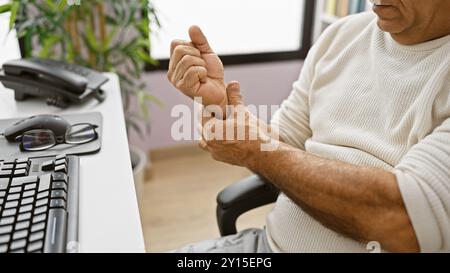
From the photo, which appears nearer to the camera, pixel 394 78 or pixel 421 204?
pixel 421 204

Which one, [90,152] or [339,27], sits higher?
[339,27]

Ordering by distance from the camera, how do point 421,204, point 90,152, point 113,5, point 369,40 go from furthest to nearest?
point 113,5, point 369,40, point 90,152, point 421,204

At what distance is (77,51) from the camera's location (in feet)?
5.27

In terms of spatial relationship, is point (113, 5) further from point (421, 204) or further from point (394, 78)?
point (421, 204)

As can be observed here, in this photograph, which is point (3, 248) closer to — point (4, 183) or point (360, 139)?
point (4, 183)

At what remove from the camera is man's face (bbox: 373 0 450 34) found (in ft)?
2.46

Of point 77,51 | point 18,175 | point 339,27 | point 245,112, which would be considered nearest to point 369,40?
point 339,27

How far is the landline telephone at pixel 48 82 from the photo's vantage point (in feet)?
3.19

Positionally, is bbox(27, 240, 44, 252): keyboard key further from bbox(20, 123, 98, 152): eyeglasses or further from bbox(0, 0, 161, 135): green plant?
bbox(0, 0, 161, 135): green plant

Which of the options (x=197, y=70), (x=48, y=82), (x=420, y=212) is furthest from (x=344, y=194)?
(x=48, y=82)

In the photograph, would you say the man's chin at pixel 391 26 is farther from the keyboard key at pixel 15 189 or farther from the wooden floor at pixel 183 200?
the wooden floor at pixel 183 200

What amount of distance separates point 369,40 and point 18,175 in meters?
0.74

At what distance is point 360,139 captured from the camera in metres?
0.82
